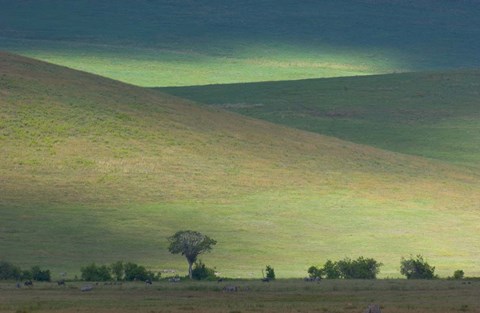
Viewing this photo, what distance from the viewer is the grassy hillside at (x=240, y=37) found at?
382ft

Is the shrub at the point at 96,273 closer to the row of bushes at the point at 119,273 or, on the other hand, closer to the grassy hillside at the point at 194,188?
the row of bushes at the point at 119,273

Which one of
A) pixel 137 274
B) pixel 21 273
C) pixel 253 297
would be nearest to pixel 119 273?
pixel 137 274

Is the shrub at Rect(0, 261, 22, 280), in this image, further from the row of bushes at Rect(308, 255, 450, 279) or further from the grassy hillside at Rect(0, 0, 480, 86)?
the grassy hillside at Rect(0, 0, 480, 86)

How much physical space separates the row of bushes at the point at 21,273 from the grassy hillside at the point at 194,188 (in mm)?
3467

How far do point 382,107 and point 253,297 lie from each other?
64.3 m

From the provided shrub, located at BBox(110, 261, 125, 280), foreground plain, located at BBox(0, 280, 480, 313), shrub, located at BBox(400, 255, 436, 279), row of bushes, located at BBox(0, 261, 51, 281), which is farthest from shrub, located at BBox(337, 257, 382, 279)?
row of bushes, located at BBox(0, 261, 51, 281)

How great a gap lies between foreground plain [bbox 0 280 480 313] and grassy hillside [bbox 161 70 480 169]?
4138cm

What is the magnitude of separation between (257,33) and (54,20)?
1932 cm

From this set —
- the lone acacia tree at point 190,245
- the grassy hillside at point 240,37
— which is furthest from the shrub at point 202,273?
the grassy hillside at point 240,37

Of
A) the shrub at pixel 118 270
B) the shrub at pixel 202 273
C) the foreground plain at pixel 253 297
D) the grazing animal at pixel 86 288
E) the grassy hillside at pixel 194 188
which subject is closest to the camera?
the foreground plain at pixel 253 297

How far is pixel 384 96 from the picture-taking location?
10112 cm

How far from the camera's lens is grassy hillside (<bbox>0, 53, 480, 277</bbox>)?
51531 millimetres

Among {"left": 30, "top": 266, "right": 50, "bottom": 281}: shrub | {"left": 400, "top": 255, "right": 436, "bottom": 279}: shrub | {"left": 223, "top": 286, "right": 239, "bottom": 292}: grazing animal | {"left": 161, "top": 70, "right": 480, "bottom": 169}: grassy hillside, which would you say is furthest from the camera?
{"left": 161, "top": 70, "right": 480, "bottom": 169}: grassy hillside

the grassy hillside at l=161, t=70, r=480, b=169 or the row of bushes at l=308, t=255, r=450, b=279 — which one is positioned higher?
→ the grassy hillside at l=161, t=70, r=480, b=169
